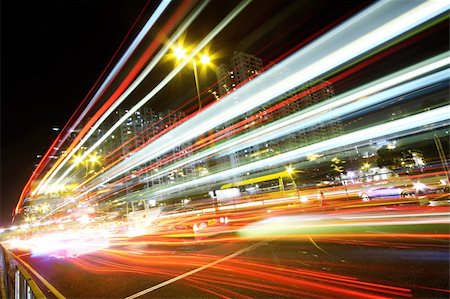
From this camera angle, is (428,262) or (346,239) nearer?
(428,262)

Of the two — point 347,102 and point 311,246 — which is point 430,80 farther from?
point 311,246

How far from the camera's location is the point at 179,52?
14.2m

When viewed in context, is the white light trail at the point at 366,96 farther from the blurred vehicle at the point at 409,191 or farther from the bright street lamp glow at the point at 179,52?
the bright street lamp glow at the point at 179,52

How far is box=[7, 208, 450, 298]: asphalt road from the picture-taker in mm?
5461

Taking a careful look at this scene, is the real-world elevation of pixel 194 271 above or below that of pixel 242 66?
below

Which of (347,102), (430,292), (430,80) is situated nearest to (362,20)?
(430,80)

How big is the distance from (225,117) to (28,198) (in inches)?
1680

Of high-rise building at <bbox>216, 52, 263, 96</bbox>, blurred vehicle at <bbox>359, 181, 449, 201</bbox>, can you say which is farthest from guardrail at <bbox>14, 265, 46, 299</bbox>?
high-rise building at <bbox>216, 52, 263, 96</bbox>

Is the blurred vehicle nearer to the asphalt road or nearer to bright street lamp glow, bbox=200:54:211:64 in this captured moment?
the asphalt road

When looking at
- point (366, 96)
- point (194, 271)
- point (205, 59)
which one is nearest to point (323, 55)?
point (366, 96)

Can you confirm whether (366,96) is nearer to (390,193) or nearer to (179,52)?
(390,193)

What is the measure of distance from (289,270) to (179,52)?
11.7 meters

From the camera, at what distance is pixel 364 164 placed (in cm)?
5566

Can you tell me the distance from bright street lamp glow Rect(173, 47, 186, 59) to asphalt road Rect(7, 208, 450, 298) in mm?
9807
